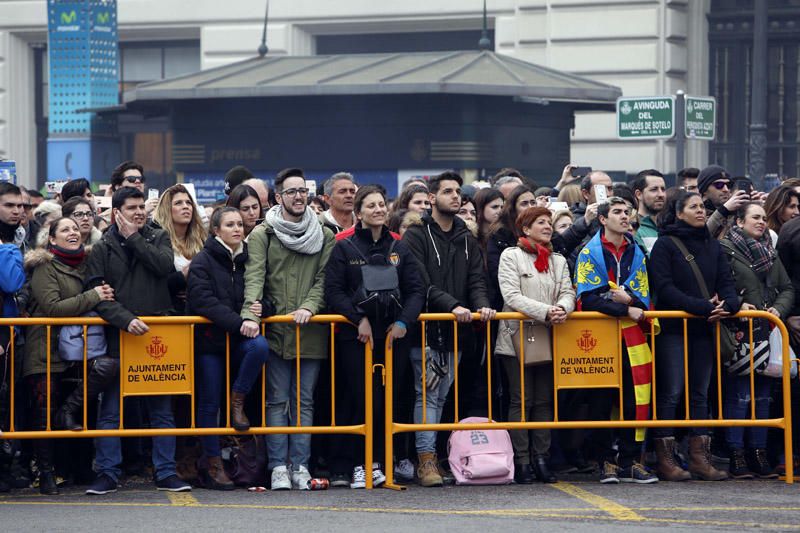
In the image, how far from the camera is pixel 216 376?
405 inches

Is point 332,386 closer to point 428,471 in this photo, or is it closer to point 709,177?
point 428,471

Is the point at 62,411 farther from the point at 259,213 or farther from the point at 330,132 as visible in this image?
the point at 330,132

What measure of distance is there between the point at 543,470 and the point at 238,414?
2.03 m

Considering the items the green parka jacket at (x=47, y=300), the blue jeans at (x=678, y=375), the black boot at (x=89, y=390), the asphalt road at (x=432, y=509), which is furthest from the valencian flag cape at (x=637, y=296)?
the green parka jacket at (x=47, y=300)

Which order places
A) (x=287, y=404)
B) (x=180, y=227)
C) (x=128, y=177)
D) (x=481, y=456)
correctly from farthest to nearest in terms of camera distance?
(x=128, y=177) < (x=180, y=227) < (x=287, y=404) < (x=481, y=456)

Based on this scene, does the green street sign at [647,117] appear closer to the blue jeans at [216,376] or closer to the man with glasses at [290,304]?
the man with glasses at [290,304]

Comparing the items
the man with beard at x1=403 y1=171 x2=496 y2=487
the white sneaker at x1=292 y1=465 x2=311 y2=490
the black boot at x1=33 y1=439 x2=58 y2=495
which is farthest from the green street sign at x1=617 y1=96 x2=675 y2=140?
the black boot at x1=33 y1=439 x2=58 y2=495

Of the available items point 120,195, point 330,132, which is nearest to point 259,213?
point 120,195

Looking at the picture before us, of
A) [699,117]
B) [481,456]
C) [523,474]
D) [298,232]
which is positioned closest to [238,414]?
[298,232]

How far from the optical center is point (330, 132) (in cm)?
2200

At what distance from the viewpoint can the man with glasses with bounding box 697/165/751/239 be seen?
36.8ft

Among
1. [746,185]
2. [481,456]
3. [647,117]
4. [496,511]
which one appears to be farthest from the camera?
[647,117]

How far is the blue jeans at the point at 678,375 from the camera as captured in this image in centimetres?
1050

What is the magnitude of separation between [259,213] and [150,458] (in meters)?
1.85
